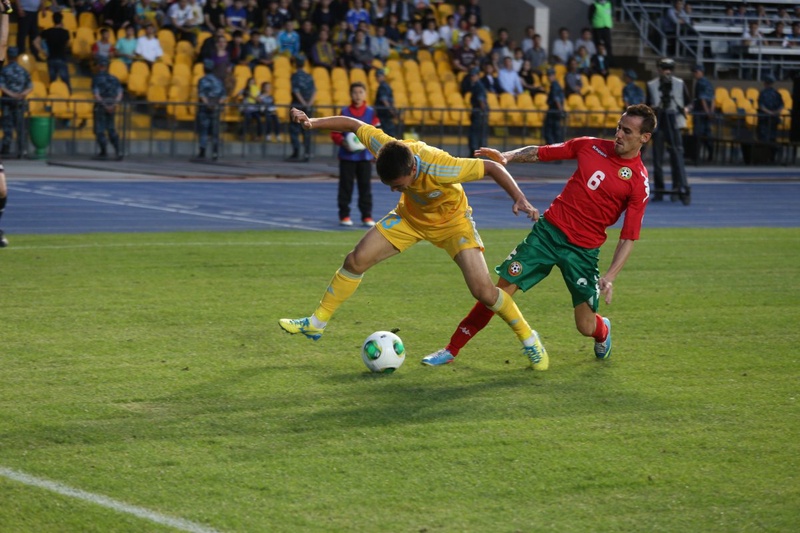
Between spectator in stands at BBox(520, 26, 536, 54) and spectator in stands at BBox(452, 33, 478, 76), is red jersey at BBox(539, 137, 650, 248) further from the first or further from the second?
spectator in stands at BBox(520, 26, 536, 54)

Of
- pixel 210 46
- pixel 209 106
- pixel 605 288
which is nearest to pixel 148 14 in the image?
pixel 210 46

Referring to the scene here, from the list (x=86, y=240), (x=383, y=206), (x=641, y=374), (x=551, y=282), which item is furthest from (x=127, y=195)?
(x=641, y=374)

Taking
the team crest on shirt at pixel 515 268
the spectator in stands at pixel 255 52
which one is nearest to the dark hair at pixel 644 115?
the team crest on shirt at pixel 515 268

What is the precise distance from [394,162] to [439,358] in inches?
64.3

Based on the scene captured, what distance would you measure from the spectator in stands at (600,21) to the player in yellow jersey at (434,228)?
2696 centimetres

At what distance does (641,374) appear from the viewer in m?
7.98

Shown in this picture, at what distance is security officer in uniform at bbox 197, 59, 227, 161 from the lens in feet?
85.5

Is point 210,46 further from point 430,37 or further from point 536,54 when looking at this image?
point 536,54

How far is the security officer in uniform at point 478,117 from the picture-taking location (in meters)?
28.6

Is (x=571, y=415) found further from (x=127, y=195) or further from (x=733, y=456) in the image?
Result: (x=127, y=195)

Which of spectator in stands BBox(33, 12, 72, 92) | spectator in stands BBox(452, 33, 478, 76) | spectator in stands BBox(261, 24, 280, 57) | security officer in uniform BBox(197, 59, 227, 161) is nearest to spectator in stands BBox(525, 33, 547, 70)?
spectator in stands BBox(452, 33, 478, 76)

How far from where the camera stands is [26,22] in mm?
24969

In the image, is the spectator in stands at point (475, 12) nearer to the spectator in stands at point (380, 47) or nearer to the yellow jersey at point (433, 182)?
the spectator in stands at point (380, 47)

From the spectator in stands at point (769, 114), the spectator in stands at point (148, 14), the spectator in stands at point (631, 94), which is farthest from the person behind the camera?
the spectator in stands at point (769, 114)
